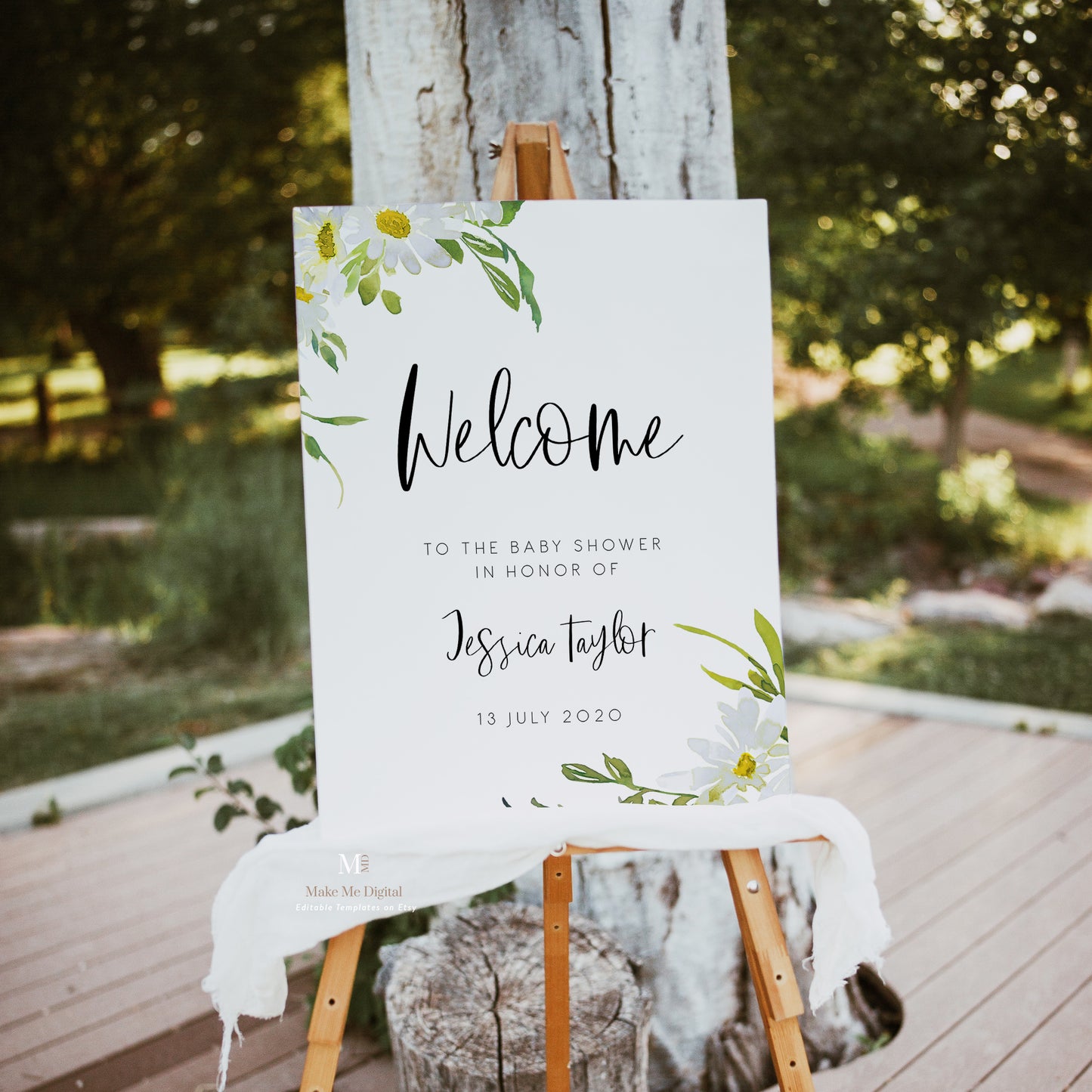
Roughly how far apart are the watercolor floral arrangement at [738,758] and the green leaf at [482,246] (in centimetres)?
53

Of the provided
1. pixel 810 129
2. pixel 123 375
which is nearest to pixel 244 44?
pixel 123 375

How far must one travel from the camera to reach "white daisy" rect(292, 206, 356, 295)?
1.21m

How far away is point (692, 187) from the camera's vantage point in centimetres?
163

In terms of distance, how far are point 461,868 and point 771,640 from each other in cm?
45

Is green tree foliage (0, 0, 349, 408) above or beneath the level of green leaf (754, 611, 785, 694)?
above

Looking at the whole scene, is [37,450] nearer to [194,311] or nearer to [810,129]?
[194,311]

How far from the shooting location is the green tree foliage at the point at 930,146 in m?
3.76

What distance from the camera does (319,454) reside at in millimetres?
1219

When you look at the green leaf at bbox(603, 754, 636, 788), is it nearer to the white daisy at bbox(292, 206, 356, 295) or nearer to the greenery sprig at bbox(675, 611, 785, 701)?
the greenery sprig at bbox(675, 611, 785, 701)

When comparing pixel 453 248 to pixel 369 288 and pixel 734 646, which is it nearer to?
pixel 369 288

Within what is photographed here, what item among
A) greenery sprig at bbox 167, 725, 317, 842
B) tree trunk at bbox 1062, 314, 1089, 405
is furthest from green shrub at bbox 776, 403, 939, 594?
greenery sprig at bbox 167, 725, 317, 842

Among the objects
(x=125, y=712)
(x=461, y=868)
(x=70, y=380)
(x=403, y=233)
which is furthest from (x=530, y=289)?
(x=70, y=380)

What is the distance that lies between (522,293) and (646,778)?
1.90 feet

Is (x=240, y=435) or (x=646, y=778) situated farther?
(x=240, y=435)
